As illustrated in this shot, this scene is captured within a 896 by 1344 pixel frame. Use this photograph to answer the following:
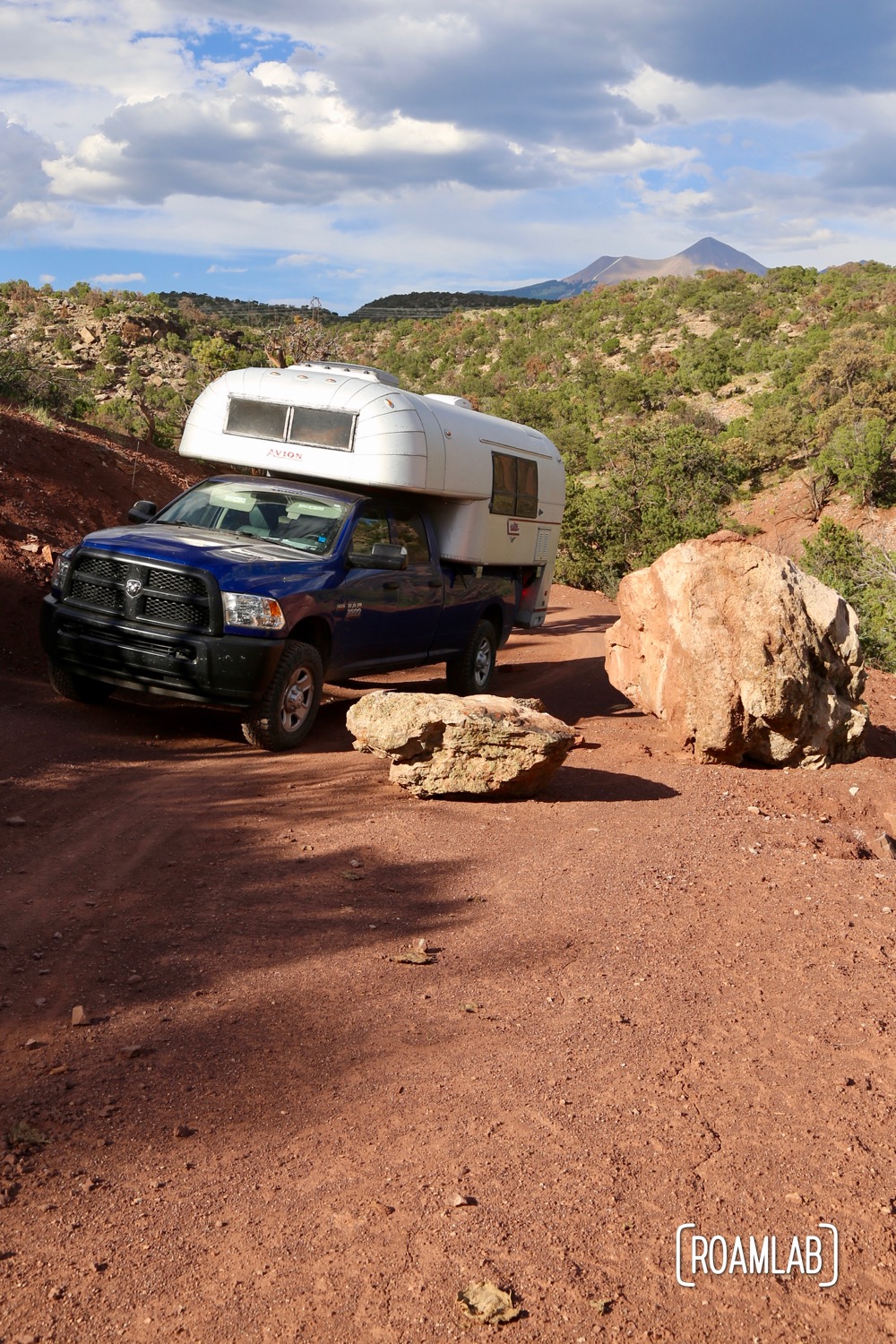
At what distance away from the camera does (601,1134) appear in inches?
138

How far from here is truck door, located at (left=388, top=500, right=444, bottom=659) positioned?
976 centimetres

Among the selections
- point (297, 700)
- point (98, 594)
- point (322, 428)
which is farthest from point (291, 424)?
point (297, 700)

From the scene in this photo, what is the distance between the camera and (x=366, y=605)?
29.9 feet

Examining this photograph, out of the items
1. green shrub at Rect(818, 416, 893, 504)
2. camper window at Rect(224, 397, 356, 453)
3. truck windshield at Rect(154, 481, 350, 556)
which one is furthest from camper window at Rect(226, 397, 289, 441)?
green shrub at Rect(818, 416, 893, 504)

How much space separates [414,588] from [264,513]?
1.51 metres

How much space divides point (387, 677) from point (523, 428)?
3195mm

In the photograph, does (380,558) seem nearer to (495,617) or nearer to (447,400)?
(495,617)

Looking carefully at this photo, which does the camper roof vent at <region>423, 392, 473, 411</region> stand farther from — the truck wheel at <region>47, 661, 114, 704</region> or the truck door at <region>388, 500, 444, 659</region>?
the truck wheel at <region>47, 661, 114, 704</region>

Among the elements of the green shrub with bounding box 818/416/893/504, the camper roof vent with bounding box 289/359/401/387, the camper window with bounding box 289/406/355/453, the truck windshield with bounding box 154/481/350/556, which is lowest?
the truck windshield with bounding box 154/481/350/556

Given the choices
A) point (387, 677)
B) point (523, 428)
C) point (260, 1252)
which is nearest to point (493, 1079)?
point (260, 1252)

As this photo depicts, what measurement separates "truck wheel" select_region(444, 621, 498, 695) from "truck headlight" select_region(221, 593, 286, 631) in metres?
3.39

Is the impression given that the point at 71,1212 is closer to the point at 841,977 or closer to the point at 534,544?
the point at 841,977

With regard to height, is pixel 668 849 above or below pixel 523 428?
below

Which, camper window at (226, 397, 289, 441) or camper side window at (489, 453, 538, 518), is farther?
camper side window at (489, 453, 538, 518)
